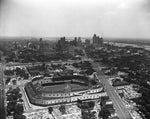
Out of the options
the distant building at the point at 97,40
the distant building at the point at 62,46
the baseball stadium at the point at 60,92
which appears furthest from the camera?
the distant building at the point at 97,40

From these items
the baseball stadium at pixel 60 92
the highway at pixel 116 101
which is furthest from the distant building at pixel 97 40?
the baseball stadium at pixel 60 92

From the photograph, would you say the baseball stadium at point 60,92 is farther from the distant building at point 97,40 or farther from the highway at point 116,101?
the distant building at point 97,40

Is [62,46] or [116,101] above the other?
[62,46]

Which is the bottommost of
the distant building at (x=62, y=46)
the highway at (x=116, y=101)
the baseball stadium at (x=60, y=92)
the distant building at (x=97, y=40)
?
the highway at (x=116, y=101)

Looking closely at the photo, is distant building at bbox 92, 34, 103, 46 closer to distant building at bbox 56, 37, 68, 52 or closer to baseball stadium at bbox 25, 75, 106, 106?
distant building at bbox 56, 37, 68, 52

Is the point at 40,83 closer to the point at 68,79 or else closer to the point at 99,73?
→ the point at 68,79

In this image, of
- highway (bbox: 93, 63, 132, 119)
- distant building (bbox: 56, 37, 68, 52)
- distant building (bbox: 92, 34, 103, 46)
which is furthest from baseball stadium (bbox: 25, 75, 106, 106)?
distant building (bbox: 92, 34, 103, 46)

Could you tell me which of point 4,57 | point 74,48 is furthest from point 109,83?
point 4,57

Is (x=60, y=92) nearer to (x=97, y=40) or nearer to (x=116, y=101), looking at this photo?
(x=116, y=101)

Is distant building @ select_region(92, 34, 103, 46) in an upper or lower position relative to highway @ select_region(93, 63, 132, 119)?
upper

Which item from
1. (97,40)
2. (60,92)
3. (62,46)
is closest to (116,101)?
(60,92)

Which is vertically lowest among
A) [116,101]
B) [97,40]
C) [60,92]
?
[116,101]
